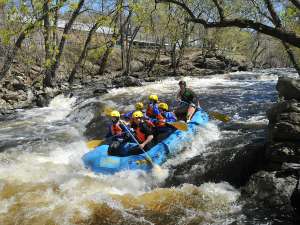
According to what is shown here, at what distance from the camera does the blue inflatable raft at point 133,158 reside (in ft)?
27.5

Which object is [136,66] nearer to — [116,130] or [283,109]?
[116,130]

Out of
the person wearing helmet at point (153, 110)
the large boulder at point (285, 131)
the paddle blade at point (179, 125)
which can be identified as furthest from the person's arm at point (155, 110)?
the large boulder at point (285, 131)

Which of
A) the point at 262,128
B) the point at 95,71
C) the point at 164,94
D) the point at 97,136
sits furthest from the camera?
the point at 95,71

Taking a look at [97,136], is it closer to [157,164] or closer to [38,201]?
[157,164]

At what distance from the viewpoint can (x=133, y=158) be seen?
8.45 metres

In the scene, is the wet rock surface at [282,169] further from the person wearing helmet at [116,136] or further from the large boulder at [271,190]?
the person wearing helmet at [116,136]

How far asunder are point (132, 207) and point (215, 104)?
30.0ft

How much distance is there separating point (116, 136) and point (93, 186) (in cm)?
165

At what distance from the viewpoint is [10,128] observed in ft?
43.2

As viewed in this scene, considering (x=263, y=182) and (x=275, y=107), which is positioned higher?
(x=275, y=107)

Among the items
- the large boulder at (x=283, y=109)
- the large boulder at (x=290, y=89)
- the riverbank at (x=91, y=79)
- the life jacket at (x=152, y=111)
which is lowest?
the riverbank at (x=91, y=79)

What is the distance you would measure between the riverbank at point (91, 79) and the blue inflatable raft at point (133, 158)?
27.4 ft

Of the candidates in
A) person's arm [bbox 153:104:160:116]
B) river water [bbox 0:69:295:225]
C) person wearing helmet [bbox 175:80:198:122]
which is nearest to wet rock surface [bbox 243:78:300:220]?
river water [bbox 0:69:295:225]

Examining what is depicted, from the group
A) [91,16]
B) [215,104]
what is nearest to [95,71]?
[91,16]
